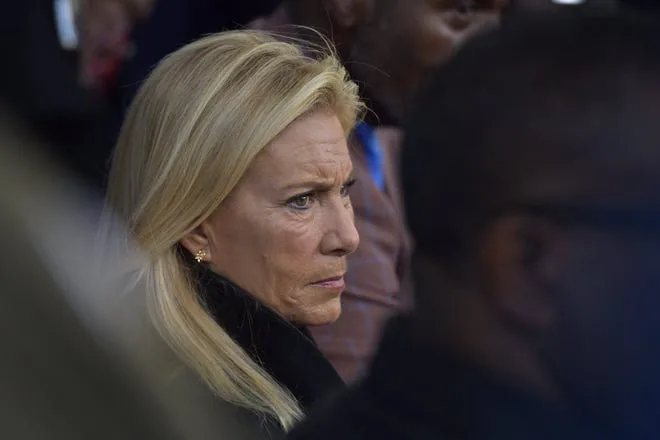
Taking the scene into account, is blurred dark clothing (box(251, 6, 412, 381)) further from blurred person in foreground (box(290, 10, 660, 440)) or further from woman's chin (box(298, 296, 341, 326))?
blurred person in foreground (box(290, 10, 660, 440))

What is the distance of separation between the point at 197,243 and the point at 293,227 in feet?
0.60

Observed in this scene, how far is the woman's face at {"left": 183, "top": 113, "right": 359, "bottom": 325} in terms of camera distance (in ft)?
7.30

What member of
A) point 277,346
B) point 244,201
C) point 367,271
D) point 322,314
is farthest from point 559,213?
point 367,271

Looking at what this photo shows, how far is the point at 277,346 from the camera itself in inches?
81.2

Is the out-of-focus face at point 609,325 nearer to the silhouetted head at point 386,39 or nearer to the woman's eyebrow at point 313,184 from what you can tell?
the woman's eyebrow at point 313,184

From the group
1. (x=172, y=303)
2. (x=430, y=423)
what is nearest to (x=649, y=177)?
(x=430, y=423)

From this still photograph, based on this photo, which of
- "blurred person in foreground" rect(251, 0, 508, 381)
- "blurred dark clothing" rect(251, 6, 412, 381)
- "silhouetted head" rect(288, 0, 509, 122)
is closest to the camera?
"blurred dark clothing" rect(251, 6, 412, 381)

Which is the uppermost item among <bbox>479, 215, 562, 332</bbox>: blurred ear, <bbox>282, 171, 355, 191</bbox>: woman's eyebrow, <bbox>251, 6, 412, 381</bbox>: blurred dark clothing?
<bbox>479, 215, 562, 332</bbox>: blurred ear

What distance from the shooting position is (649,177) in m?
0.98

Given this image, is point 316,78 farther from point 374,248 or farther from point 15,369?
point 15,369

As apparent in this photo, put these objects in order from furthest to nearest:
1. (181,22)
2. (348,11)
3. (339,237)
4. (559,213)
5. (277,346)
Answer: (181,22) → (348,11) → (339,237) → (277,346) → (559,213)


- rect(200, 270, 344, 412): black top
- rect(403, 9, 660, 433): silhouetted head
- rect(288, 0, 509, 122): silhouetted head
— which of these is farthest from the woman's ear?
rect(403, 9, 660, 433): silhouetted head

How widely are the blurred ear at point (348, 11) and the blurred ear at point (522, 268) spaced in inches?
82.6

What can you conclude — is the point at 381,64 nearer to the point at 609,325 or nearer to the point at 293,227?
the point at 293,227
